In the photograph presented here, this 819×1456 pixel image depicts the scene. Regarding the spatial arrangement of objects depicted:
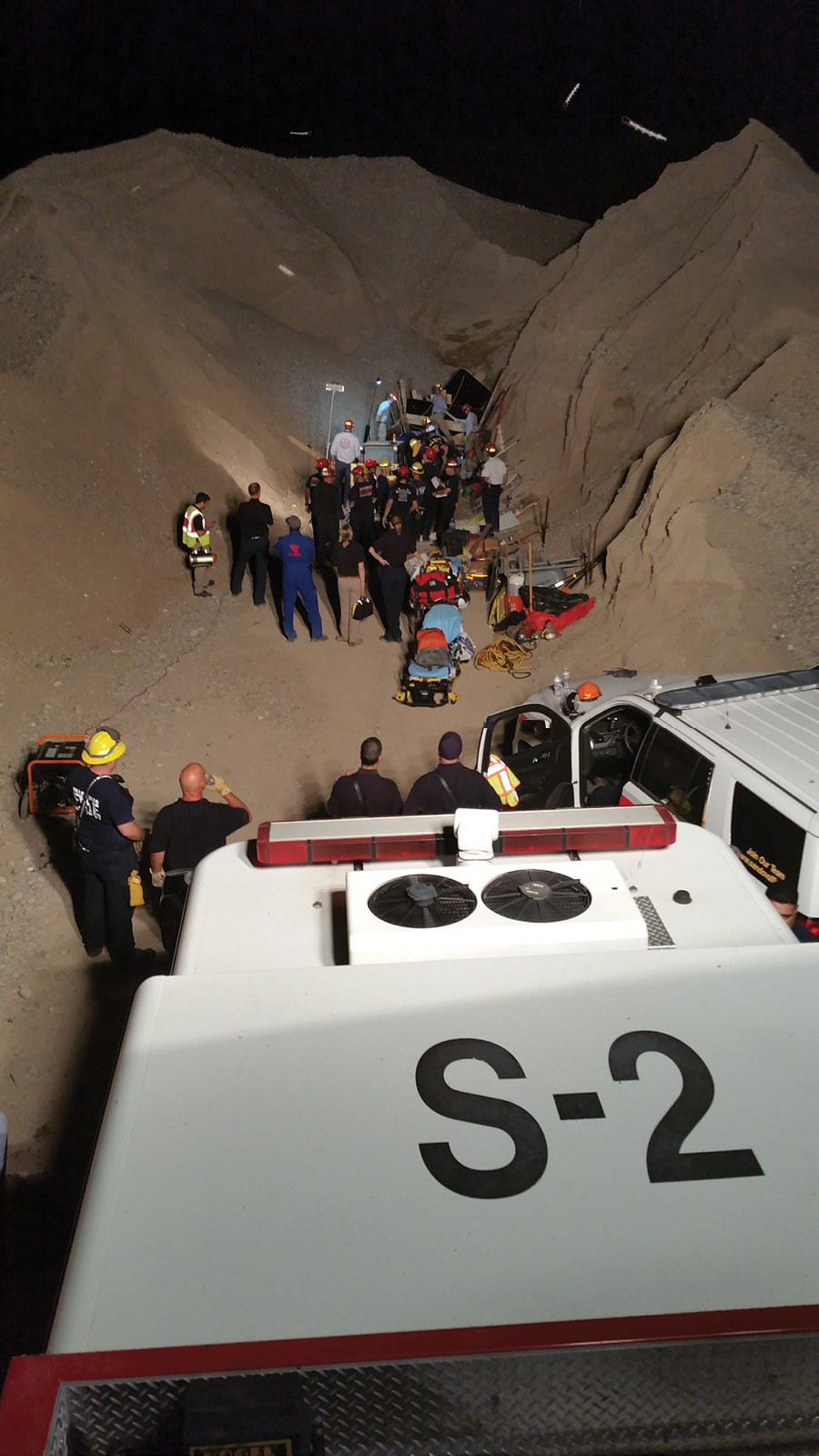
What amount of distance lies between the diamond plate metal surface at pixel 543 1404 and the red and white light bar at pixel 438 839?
2446 mm

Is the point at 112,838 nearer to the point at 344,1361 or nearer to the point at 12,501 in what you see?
the point at 344,1361

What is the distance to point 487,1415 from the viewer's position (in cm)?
229

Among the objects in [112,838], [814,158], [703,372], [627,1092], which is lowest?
[112,838]

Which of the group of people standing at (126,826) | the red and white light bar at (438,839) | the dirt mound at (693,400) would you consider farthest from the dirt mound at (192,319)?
the red and white light bar at (438,839)

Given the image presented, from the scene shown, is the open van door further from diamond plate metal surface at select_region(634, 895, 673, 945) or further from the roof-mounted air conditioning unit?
the roof-mounted air conditioning unit

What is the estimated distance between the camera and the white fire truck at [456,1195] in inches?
89.8

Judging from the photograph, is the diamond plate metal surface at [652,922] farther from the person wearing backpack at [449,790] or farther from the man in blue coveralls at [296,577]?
the man in blue coveralls at [296,577]

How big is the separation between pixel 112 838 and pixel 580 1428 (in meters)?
5.76

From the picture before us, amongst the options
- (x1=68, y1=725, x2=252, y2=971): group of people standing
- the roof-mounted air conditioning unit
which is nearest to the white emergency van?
the roof-mounted air conditioning unit

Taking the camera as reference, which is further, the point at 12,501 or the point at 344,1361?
the point at 12,501

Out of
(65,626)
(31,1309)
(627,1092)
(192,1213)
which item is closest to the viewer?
(192,1213)

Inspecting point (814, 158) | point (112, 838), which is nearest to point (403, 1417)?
point (112, 838)

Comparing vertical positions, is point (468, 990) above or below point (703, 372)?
below

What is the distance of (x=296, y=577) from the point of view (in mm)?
14133
